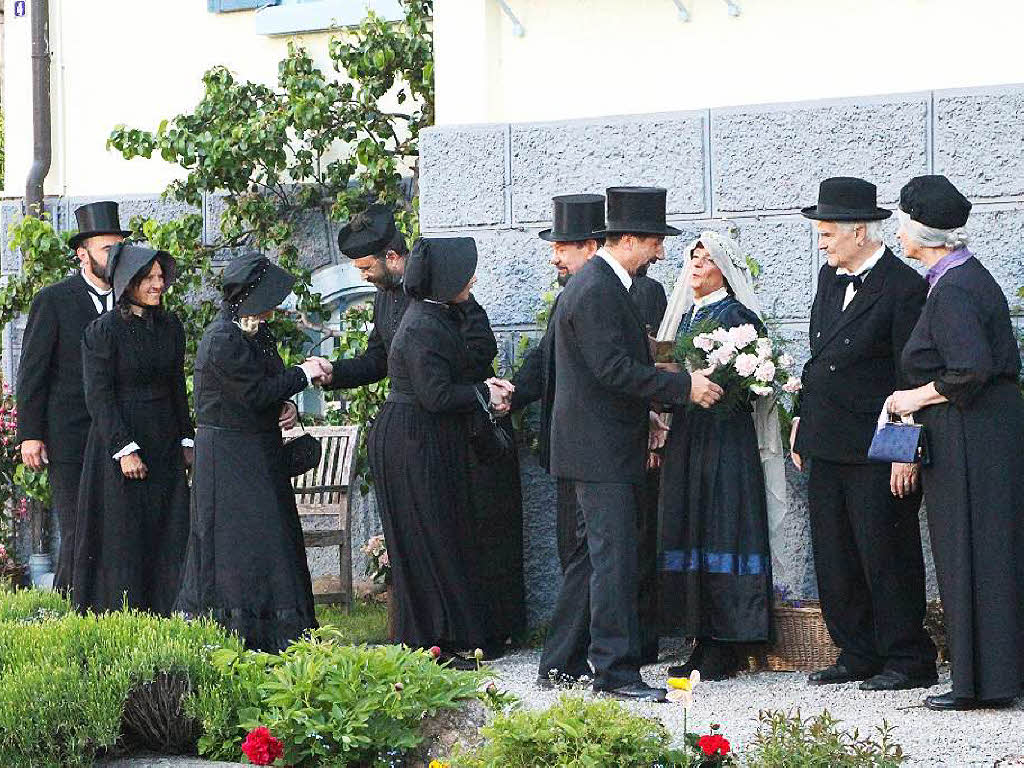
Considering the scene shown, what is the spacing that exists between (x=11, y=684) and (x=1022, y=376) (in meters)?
4.27

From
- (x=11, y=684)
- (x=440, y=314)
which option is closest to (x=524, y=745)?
(x=11, y=684)

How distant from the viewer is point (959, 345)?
6492 mm

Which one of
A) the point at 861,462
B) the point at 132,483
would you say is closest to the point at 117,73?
the point at 132,483

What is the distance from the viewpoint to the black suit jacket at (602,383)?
689 cm

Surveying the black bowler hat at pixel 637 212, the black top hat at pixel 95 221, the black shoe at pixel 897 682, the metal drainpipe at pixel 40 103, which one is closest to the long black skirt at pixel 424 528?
the black bowler hat at pixel 637 212

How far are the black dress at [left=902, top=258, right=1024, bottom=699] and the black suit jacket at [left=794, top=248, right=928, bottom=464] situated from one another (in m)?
0.42

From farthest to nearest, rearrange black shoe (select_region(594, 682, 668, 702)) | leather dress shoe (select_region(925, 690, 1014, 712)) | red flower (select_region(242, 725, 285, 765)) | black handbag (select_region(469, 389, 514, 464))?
1. black handbag (select_region(469, 389, 514, 464))
2. black shoe (select_region(594, 682, 668, 702))
3. leather dress shoe (select_region(925, 690, 1014, 712))
4. red flower (select_region(242, 725, 285, 765))

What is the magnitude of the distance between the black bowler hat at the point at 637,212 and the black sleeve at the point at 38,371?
3.35 metres

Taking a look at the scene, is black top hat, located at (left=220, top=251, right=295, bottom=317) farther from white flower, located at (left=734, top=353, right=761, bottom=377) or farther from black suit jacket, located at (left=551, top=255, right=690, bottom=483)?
white flower, located at (left=734, top=353, right=761, bottom=377)

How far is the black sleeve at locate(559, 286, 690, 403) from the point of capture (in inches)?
270

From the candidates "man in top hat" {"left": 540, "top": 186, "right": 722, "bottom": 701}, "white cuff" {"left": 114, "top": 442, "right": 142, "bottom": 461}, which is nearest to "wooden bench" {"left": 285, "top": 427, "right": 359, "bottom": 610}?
"white cuff" {"left": 114, "top": 442, "right": 142, "bottom": 461}

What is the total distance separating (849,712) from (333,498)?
4.18 metres

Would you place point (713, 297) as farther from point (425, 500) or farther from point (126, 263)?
point (126, 263)

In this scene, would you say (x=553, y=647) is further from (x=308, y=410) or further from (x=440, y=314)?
(x=308, y=410)
